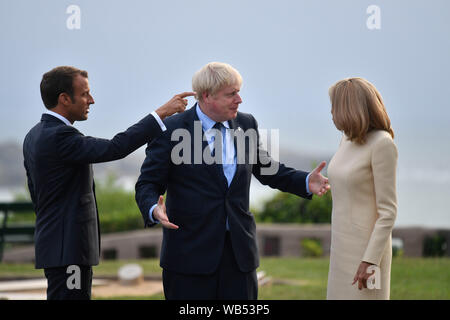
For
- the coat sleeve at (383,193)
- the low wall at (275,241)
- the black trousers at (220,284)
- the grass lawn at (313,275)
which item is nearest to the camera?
the coat sleeve at (383,193)

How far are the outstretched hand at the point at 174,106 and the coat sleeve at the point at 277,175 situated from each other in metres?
0.58

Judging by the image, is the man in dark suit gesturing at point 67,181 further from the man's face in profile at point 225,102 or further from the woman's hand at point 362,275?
the woman's hand at point 362,275

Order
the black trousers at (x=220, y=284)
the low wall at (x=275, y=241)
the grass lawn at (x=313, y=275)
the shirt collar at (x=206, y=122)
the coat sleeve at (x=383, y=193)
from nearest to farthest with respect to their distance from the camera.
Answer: the coat sleeve at (x=383, y=193) < the black trousers at (x=220, y=284) < the shirt collar at (x=206, y=122) < the grass lawn at (x=313, y=275) < the low wall at (x=275, y=241)

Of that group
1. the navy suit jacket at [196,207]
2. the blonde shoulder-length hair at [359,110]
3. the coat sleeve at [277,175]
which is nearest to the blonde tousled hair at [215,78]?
the navy suit jacket at [196,207]

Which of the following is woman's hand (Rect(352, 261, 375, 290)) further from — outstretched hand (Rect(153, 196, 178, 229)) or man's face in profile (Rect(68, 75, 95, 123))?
man's face in profile (Rect(68, 75, 95, 123))

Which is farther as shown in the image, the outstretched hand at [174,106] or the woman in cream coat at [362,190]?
the outstretched hand at [174,106]

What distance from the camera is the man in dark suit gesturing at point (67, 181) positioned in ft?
14.1

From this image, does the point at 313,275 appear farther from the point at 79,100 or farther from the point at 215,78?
the point at 215,78

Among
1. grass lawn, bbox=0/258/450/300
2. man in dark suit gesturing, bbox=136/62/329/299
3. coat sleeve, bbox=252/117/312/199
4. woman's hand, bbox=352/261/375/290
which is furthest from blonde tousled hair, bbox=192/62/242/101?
grass lawn, bbox=0/258/450/300

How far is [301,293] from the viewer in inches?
330

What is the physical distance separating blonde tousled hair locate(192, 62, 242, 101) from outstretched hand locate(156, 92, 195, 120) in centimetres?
13

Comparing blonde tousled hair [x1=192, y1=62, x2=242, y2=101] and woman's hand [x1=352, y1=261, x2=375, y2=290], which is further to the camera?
blonde tousled hair [x1=192, y1=62, x2=242, y2=101]

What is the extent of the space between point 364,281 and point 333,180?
0.63 meters

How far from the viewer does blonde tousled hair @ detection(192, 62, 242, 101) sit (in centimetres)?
413
